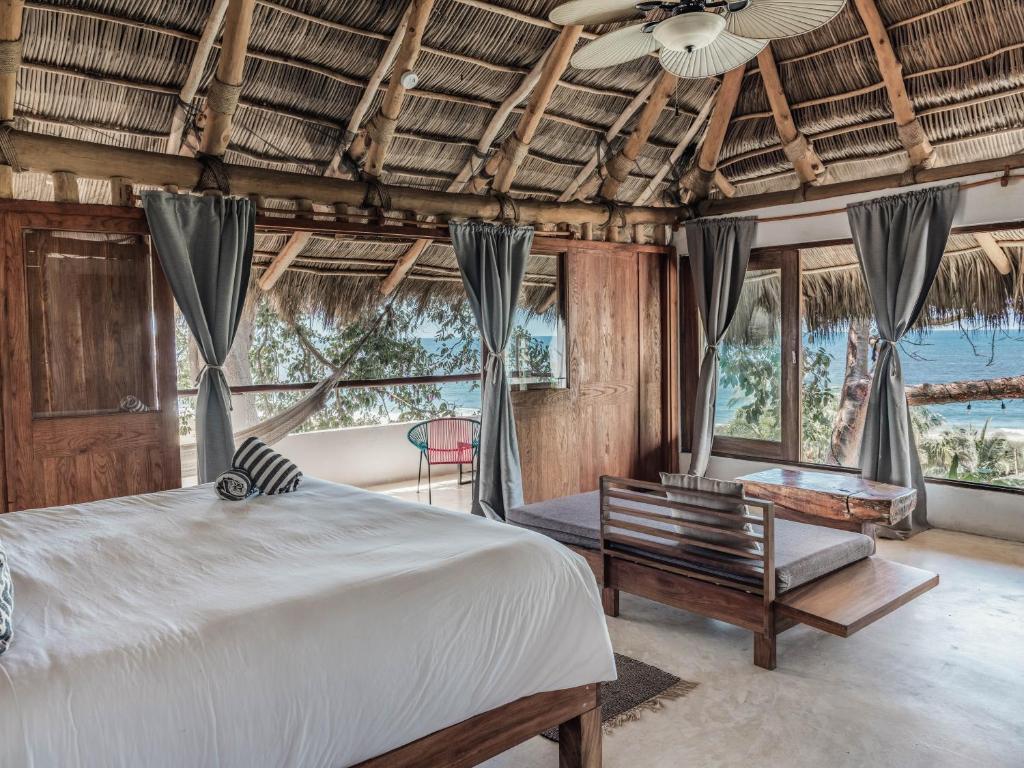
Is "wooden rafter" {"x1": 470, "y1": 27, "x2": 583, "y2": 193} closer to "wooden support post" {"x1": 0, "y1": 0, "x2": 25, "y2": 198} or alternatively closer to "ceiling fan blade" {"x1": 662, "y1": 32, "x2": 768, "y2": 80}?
"ceiling fan blade" {"x1": 662, "y1": 32, "x2": 768, "y2": 80}

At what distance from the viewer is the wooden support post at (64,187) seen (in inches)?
140

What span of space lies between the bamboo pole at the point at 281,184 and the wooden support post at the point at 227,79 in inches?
5.9

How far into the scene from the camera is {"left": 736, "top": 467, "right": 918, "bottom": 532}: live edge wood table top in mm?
3691

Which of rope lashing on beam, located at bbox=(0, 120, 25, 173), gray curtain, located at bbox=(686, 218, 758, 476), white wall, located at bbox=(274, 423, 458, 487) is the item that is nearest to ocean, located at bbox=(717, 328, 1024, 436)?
gray curtain, located at bbox=(686, 218, 758, 476)

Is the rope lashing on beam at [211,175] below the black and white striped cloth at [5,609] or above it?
above

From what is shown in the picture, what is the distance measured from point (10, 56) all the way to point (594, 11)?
242 centimetres

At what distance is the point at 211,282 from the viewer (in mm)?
3875

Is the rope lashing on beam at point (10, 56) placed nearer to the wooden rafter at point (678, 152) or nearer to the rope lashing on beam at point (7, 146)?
the rope lashing on beam at point (7, 146)

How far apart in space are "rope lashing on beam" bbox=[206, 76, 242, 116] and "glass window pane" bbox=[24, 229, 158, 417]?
75cm

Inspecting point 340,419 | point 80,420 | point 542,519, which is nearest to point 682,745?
point 542,519

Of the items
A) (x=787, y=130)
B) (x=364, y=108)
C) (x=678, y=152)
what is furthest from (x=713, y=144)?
(x=364, y=108)

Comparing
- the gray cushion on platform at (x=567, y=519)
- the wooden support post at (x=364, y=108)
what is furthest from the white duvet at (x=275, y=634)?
the wooden support post at (x=364, y=108)

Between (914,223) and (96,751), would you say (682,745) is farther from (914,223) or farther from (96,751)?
(914,223)

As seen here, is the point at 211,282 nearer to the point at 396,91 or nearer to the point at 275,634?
the point at 396,91
